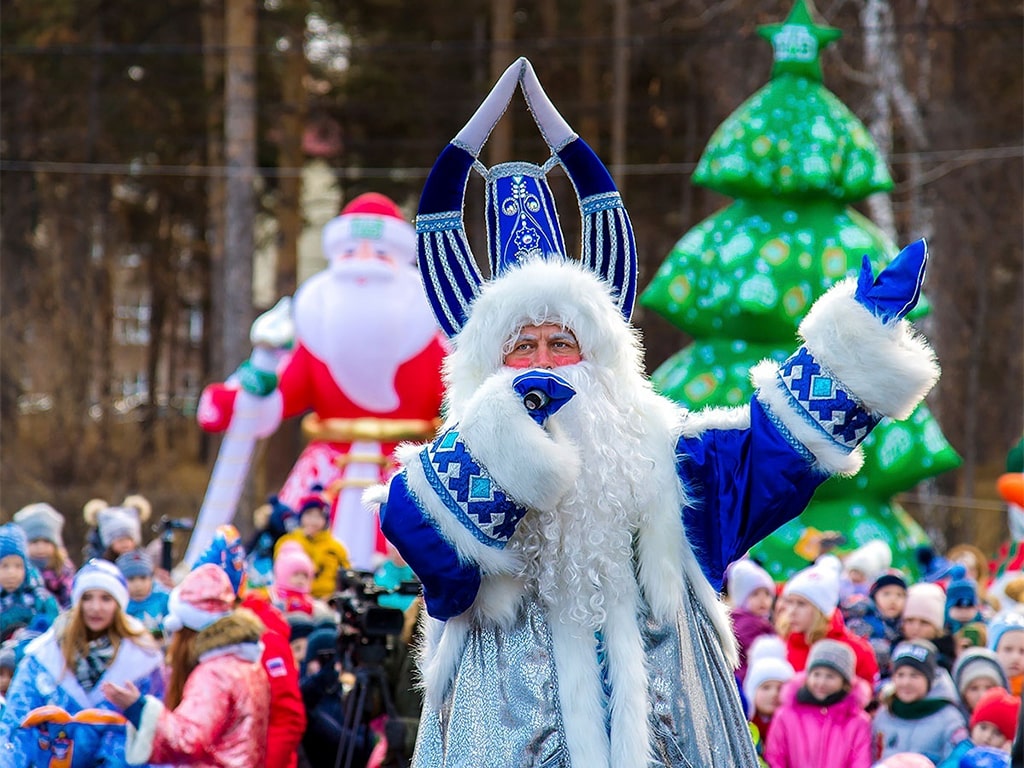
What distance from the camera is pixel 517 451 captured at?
360 cm

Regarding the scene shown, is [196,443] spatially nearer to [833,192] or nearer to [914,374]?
[833,192]

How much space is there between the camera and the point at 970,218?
67.5ft

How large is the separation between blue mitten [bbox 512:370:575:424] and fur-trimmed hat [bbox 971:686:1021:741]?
291 cm

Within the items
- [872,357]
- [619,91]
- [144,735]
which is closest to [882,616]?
[144,735]

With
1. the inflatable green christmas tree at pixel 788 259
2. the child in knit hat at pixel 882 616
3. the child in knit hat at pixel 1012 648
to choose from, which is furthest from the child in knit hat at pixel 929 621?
the inflatable green christmas tree at pixel 788 259

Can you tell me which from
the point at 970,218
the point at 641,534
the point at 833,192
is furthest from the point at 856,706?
the point at 970,218

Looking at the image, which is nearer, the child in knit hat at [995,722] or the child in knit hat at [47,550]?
the child in knit hat at [995,722]

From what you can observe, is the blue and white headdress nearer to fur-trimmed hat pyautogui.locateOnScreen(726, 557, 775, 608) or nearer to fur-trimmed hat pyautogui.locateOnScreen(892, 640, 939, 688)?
fur-trimmed hat pyautogui.locateOnScreen(892, 640, 939, 688)

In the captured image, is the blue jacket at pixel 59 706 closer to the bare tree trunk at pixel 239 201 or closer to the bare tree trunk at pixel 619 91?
the bare tree trunk at pixel 239 201

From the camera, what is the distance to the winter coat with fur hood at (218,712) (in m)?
5.40

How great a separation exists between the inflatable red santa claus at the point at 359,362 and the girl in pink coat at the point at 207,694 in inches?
189

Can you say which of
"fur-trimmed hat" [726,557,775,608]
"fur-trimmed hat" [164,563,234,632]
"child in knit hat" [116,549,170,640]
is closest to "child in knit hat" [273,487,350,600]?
"child in knit hat" [116,549,170,640]

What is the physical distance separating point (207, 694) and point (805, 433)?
8.93ft

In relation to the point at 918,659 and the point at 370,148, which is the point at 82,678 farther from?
Answer: the point at 370,148
